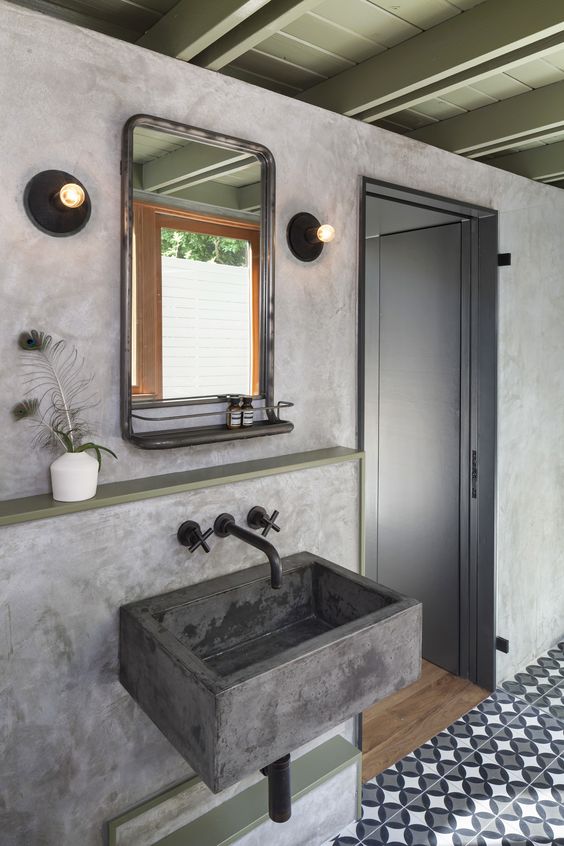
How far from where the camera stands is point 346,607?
1914 mm

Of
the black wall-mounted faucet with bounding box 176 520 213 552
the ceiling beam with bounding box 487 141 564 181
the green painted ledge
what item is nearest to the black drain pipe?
the black wall-mounted faucet with bounding box 176 520 213 552

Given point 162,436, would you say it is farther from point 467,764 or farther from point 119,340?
point 467,764

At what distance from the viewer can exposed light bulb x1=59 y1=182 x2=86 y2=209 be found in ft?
4.96

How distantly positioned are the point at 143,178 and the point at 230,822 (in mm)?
1908

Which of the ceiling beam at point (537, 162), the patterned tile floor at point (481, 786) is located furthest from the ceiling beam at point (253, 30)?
the patterned tile floor at point (481, 786)

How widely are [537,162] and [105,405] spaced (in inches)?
99.4

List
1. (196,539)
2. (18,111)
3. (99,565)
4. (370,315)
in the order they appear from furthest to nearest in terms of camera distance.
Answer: (370,315)
(196,539)
(99,565)
(18,111)

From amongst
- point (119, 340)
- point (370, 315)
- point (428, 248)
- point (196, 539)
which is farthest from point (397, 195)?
point (196, 539)

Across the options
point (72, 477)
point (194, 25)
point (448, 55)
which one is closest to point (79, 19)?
point (194, 25)

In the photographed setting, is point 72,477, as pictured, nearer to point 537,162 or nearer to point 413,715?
point 413,715

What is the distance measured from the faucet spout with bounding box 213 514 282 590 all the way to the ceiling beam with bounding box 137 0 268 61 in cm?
133

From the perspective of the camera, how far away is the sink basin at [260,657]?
53.4 inches

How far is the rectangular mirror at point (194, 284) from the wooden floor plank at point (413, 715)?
157cm

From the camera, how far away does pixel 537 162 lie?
3.03 meters
